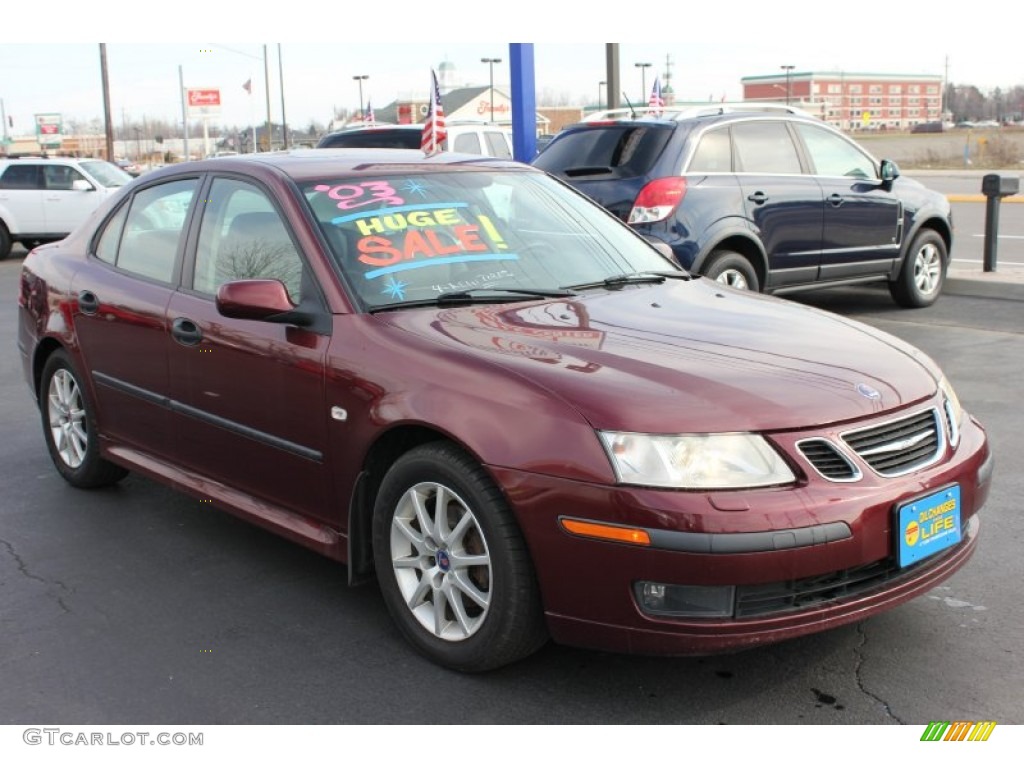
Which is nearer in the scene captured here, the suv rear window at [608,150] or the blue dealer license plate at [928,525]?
the blue dealer license plate at [928,525]

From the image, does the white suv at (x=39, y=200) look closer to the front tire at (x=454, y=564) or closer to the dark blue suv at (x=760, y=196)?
the dark blue suv at (x=760, y=196)

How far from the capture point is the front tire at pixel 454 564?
10.6 feet

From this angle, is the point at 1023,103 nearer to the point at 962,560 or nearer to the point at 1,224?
the point at 1,224

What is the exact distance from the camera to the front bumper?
2.99 meters

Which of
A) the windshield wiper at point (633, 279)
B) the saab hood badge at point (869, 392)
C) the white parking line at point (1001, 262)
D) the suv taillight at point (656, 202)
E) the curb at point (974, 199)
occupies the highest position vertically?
the suv taillight at point (656, 202)

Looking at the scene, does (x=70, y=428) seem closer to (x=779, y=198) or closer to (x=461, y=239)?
(x=461, y=239)

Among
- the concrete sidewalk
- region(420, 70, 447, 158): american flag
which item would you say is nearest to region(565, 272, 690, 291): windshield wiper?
the concrete sidewalk

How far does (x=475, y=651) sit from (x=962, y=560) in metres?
1.49

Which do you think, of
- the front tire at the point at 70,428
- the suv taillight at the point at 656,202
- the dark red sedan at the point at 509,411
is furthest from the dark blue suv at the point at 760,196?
the front tire at the point at 70,428

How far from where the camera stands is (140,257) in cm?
495

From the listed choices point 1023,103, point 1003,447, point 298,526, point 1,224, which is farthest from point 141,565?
point 1023,103

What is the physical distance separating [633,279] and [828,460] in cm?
151

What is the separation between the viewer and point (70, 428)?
18.0 feet

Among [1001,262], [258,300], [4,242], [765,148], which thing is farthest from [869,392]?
[4,242]
